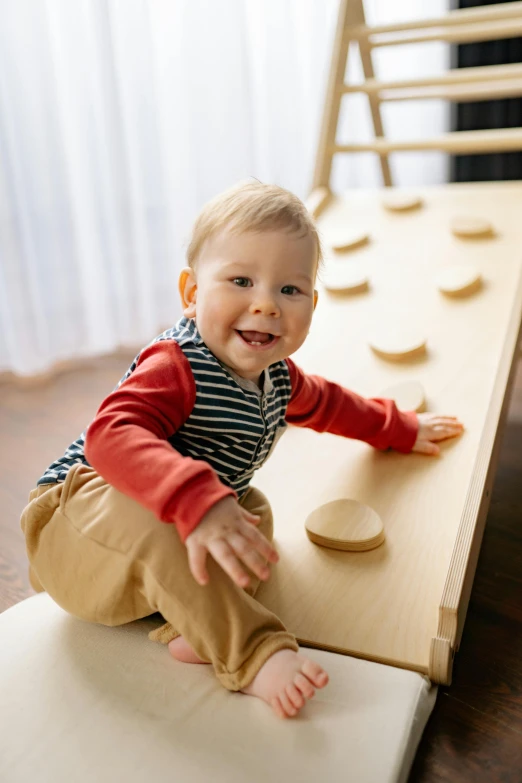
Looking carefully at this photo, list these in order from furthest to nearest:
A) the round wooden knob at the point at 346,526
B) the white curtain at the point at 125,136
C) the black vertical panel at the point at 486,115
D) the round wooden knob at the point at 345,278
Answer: the black vertical panel at the point at 486,115, the white curtain at the point at 125,136, the round wooden knob at the point at 345,278, the round wooden knob at the point at 346,526

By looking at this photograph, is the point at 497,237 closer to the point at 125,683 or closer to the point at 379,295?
the point at 379,295

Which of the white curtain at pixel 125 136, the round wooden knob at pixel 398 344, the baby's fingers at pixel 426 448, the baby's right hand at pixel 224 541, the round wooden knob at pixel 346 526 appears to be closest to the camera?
the baby's right hand at pixel 224 541

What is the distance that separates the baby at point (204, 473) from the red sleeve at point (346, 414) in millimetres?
64

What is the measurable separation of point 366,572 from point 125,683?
300mm

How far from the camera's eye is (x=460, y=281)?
1347 mm

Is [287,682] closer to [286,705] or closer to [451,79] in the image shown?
[286,705]

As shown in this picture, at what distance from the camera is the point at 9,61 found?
1688 millimetres

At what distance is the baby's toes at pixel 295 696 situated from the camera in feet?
2.19

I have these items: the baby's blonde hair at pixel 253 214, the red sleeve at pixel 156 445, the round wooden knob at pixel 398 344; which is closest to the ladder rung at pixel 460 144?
the round wooden knob at pixel 398 344

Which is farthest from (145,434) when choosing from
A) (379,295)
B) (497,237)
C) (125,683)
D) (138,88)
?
(138,88)

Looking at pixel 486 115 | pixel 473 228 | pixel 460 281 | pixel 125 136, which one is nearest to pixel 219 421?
pixel 460 281

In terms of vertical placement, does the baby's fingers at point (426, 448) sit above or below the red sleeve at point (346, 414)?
below

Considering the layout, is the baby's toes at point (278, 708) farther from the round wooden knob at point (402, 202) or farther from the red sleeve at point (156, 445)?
the round wooden knob at point (402, 202)

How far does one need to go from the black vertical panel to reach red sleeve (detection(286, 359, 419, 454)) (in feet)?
5.56
